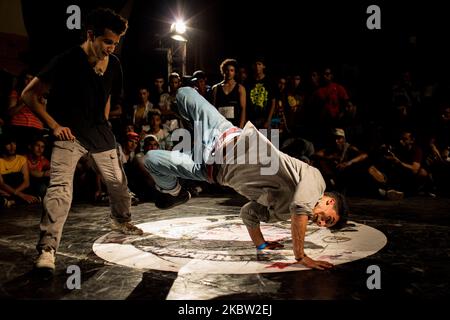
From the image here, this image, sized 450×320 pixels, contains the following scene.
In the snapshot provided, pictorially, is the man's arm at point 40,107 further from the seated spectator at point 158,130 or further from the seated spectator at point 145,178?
the seated spectator at point 158,130

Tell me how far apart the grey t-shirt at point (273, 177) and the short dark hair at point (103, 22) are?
1.19 meters

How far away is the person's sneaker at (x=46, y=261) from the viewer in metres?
2.64

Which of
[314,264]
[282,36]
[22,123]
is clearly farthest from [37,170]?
[282,36]

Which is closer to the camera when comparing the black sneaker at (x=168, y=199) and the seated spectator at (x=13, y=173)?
the black sneaker at (x=168, y=199)

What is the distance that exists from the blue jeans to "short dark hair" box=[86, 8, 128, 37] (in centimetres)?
64

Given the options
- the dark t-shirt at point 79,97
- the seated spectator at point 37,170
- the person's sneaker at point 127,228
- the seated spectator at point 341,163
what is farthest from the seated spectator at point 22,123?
the seated spectator at point 341,163

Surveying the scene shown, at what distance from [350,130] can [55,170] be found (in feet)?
18.5

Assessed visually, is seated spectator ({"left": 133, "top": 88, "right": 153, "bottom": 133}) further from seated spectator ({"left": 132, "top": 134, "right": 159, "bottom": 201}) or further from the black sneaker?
the black sneaker

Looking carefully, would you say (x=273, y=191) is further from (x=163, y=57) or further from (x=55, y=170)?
(x=163, y=57)

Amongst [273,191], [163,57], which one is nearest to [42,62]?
[163,57]

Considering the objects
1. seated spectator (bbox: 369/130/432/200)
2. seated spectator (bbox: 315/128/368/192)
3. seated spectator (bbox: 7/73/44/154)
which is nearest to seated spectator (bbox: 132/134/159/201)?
seated spectator (bbox: 7/73/44/154)

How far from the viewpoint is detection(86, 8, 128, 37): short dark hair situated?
2908mm

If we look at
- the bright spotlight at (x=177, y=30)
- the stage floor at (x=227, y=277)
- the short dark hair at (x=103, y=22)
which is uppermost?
the bright spotlight at (x=177, y=30)

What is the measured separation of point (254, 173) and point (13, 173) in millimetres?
4699
